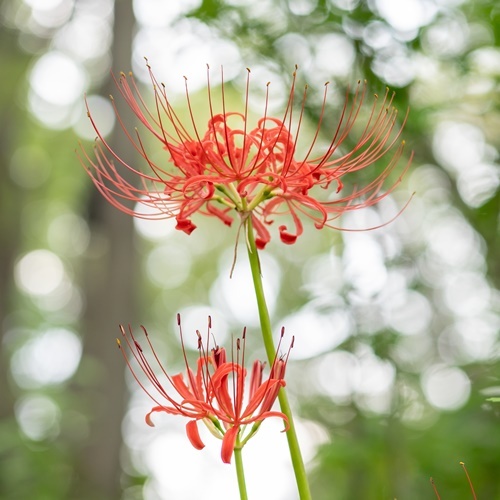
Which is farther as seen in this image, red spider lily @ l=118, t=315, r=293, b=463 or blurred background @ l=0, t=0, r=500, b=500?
blurred background @ l=0, t=0, r=500, b=500

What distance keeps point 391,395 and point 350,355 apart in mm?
176

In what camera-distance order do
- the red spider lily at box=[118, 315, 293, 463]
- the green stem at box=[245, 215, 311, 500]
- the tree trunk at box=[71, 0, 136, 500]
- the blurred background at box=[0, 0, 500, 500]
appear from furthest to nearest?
the tree trunk at box=[71, 0, 136, 500] < the blurred background at box=[0, 0, 500, 500] < the red spider lily at box=[118, 315, 293, 463] < the green stem at box=[245, 215, 311, 500]

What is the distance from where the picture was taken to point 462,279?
3.42 m

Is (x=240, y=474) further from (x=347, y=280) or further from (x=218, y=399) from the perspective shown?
(x=347, y=280)

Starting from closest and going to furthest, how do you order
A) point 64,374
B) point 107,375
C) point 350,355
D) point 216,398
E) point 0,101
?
point 216,398, point 350,355, point 107,375, point 64,374, point 0,101

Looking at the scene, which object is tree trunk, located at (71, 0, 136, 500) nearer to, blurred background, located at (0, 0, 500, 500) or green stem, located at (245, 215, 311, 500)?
blurred background, located at (0, 0, 500, 500)

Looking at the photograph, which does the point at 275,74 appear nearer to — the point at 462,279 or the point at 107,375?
the point at 462,279

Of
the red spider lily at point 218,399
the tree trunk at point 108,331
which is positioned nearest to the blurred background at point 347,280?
the tree trunk at point 108,331

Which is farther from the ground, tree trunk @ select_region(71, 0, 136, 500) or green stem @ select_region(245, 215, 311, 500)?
tree trunk @ select_region(71, 0, 136, 500)

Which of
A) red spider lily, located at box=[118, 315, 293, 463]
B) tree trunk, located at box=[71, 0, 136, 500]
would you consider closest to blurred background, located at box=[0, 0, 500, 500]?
tree trunk, located at box=[71, 0, 136, 500]

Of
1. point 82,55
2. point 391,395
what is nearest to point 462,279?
point 391,395

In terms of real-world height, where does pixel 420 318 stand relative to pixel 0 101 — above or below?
below

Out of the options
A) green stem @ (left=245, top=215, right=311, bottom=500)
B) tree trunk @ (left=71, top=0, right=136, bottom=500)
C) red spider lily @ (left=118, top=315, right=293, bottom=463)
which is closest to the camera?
green stem @ (left=245, top=215, right=311, bottom=500)

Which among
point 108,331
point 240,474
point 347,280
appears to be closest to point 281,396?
point 240,474
